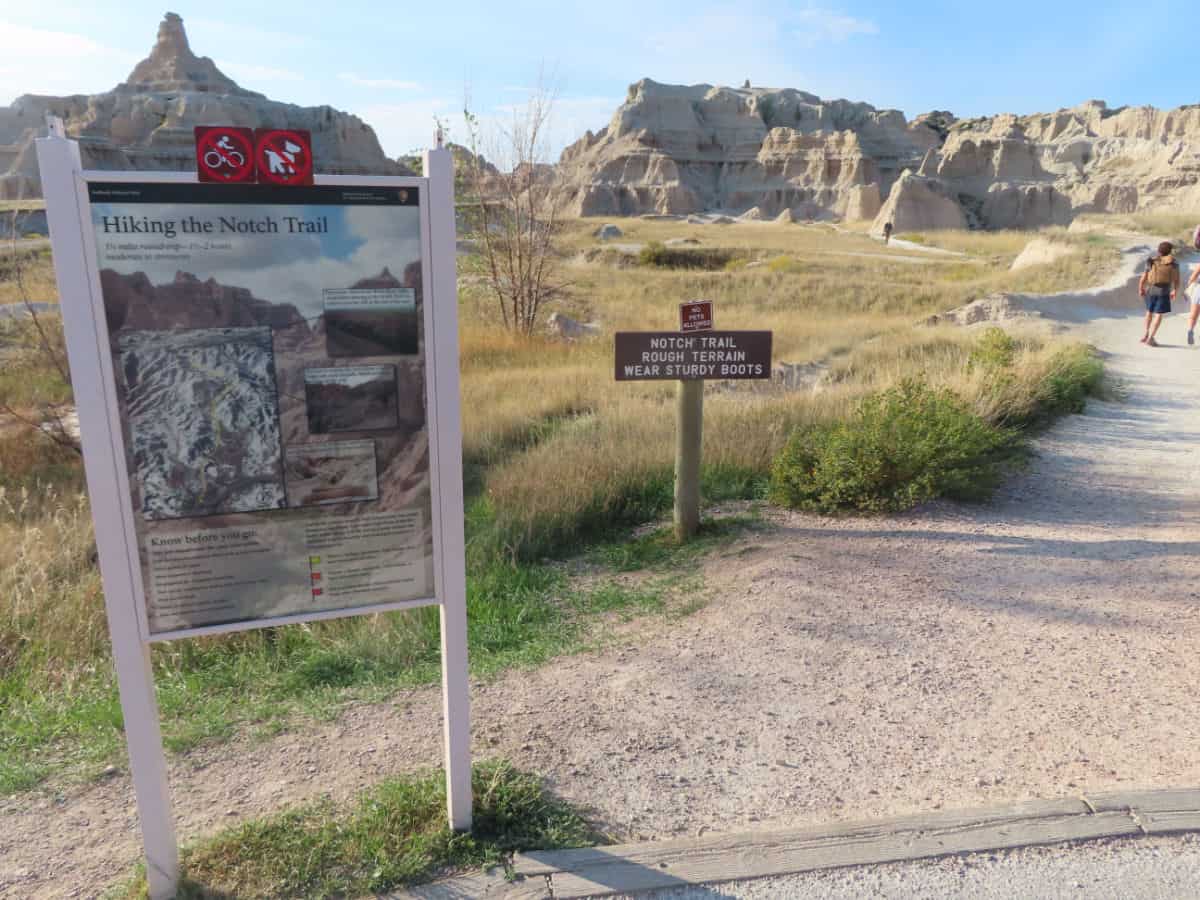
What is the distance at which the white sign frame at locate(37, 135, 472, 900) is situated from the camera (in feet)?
6.78

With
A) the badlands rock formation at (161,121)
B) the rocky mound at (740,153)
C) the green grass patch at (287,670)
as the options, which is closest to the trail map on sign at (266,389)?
the green grass patch at (287,670)

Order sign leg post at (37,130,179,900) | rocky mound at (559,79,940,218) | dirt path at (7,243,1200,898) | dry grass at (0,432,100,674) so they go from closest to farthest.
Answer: sign leg post at (37,130,179,900)
dirt path at (7,243,1200,898)
dry grass at (0,432,100,674)
rocky mound at (559,79,940,218)

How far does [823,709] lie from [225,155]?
2.93 meters

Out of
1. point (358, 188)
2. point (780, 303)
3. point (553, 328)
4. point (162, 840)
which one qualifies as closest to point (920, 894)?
point (162, 840)

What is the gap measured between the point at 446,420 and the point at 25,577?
141 inches

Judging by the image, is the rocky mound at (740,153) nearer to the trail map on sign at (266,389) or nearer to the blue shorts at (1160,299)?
the blue shorts at (1160,299)

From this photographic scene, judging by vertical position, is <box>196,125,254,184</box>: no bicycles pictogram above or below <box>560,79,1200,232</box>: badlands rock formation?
below

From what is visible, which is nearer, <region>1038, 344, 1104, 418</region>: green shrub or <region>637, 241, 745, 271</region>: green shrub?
<region>1038, 344, 1104, 418</region>: green shrub

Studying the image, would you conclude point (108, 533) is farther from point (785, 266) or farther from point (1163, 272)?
point (785, 266)

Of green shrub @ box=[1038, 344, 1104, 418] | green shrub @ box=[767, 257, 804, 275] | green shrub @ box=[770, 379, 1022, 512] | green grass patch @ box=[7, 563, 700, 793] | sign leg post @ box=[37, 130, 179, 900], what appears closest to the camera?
sign leg post @ box=[37, 130, 179, 900]

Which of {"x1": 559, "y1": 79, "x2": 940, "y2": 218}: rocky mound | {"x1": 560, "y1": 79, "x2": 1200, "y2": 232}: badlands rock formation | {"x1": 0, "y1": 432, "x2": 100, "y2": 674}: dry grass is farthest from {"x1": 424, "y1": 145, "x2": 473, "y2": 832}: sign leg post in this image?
{"x1": 559, "y1": 79, "x2": 940, "y2": 218}: rocky mound

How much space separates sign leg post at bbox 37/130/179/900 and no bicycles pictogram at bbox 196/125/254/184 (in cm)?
28

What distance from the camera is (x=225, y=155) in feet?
6.98

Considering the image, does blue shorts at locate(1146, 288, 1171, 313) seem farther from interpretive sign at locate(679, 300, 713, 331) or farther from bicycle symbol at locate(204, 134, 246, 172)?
bicycle symbol at locate(204, 134, 246, 172)
